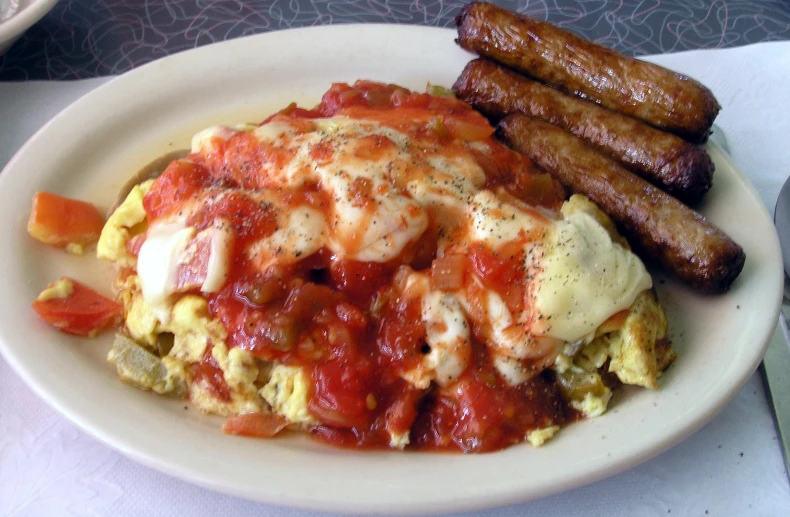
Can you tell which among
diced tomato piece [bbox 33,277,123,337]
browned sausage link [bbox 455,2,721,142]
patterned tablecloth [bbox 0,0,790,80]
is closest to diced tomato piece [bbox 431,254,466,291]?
browned sausage link [bbox 455,2,721,142]

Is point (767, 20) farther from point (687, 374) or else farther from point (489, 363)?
point (489, 363)

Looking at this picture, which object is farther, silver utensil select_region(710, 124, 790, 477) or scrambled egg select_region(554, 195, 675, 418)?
silver utensil select_region(710, 124, 790, 477)

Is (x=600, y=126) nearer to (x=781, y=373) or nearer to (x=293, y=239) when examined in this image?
(x=781, y=373)

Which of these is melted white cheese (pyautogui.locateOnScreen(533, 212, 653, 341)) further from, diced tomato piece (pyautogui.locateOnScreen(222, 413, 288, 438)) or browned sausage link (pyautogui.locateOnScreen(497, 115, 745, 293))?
diced tomato piece (pyautogui.locateOnScreen(222, 413, 288, 438))

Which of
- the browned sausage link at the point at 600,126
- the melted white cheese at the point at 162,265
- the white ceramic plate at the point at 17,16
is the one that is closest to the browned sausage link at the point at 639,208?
the browned sausage link at the point at 600,126

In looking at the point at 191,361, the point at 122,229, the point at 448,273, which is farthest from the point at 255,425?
the point at 122,229
